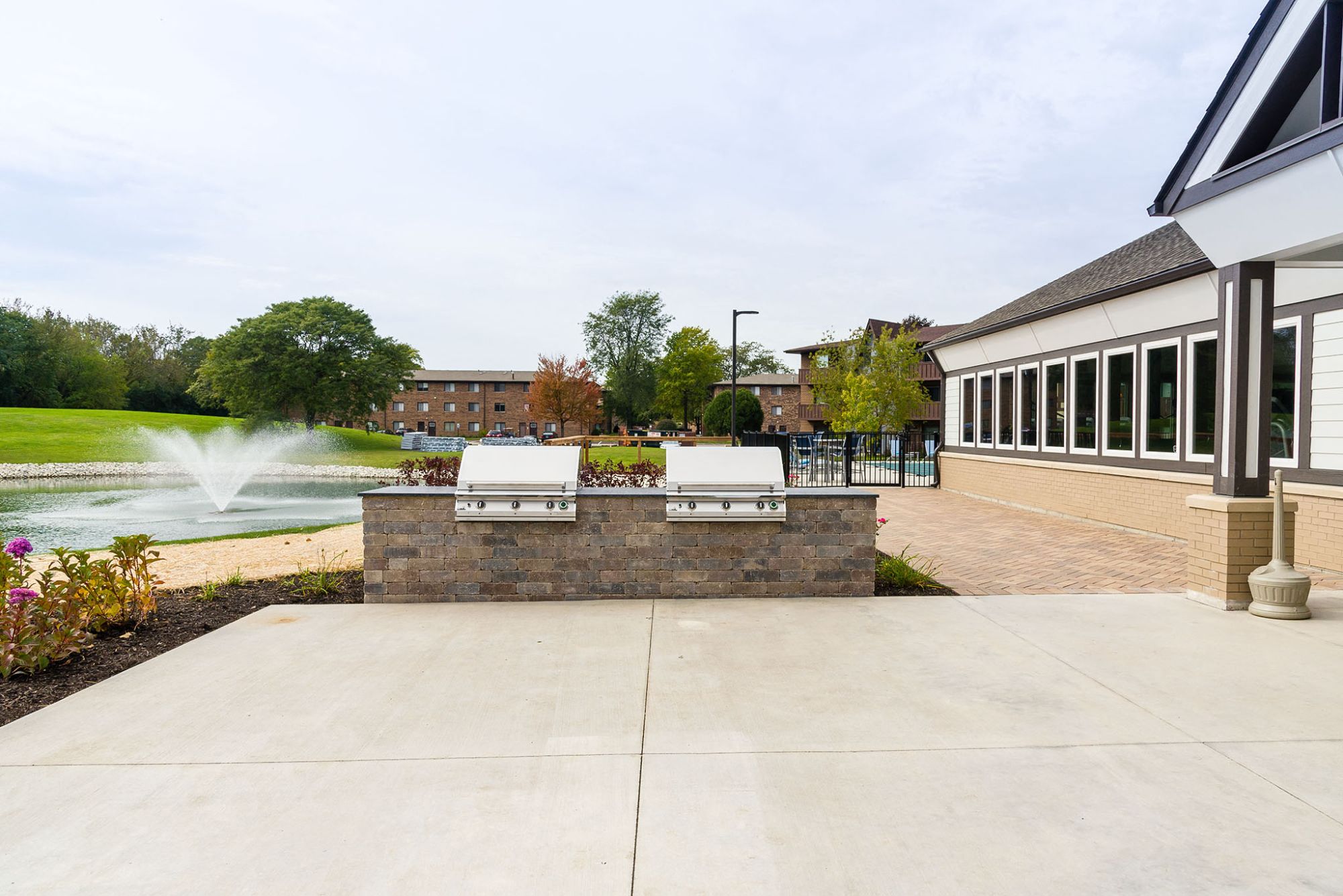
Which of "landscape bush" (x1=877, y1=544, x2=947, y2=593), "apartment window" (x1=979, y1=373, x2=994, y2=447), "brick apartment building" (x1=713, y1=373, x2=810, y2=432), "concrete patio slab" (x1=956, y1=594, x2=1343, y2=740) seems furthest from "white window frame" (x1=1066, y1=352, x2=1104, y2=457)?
"brick apartment building" (x1=713, y1=373, x2=810, y2=432)

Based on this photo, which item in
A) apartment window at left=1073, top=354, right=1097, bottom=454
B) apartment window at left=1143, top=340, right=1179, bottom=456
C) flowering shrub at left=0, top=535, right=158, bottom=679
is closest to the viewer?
flowering shrub at left=0, top=535, right=158, bottom=679

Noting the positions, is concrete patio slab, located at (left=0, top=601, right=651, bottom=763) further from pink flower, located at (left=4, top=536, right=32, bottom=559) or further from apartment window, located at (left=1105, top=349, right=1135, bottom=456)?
apartment window, located at (left=1105, top=349, right=1135, bottom=456)

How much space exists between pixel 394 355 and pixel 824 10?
4631cm

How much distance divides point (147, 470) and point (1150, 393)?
3584 centimetres

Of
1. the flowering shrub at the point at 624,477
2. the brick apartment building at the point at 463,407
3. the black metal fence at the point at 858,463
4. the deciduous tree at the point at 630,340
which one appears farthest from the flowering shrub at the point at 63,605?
the brick apartment building at the point at 463,407

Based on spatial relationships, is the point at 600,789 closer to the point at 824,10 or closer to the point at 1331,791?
the point at 1331,791

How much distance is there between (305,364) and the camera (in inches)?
1933

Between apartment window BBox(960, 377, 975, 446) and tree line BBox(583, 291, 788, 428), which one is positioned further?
tree line BBox(583, 291, 788, 428)

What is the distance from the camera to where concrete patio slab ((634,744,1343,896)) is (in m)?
2.52

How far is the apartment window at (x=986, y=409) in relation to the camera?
17694 mm

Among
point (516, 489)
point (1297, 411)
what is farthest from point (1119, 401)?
point (516, 489)

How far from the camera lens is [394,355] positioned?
52625 millimetres

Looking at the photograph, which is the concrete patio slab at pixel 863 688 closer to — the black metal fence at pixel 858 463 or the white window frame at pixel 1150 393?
the white window frame at pixel 1150 393

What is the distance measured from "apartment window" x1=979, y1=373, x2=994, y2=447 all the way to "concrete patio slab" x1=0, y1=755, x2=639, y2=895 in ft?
53.3
